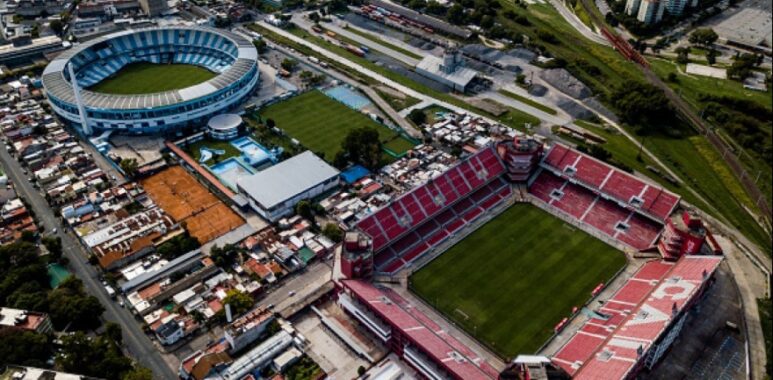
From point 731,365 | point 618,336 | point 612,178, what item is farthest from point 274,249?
point 731,365

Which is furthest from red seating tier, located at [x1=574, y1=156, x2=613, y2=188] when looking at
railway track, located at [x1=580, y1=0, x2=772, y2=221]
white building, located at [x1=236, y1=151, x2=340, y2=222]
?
white building, located at [x1=236, y1=151, x2=340, y2=222]

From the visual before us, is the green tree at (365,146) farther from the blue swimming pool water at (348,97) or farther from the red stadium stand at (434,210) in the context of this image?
the blue swimming pool water at (348,97)

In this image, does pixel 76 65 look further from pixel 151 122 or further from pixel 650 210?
pixel 650 210

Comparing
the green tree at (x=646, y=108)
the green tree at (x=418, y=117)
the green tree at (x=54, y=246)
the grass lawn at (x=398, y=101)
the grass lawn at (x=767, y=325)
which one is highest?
the green tree at (x=646, y=108)

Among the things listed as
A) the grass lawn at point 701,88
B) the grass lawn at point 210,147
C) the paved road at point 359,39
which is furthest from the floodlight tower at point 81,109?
the grass lawn at point 701,88

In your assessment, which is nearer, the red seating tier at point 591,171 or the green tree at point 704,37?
the red seating tier at point 591,171

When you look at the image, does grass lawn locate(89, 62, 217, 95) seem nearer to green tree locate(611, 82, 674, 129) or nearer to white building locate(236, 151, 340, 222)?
white building locate(236, 151, 340, 222)

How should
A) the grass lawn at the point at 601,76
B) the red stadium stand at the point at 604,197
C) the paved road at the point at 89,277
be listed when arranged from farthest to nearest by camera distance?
the grass lawn at the point at 601,76 → the red stadium stand at the point at 604,197 → the paved road at the point at 89,277
